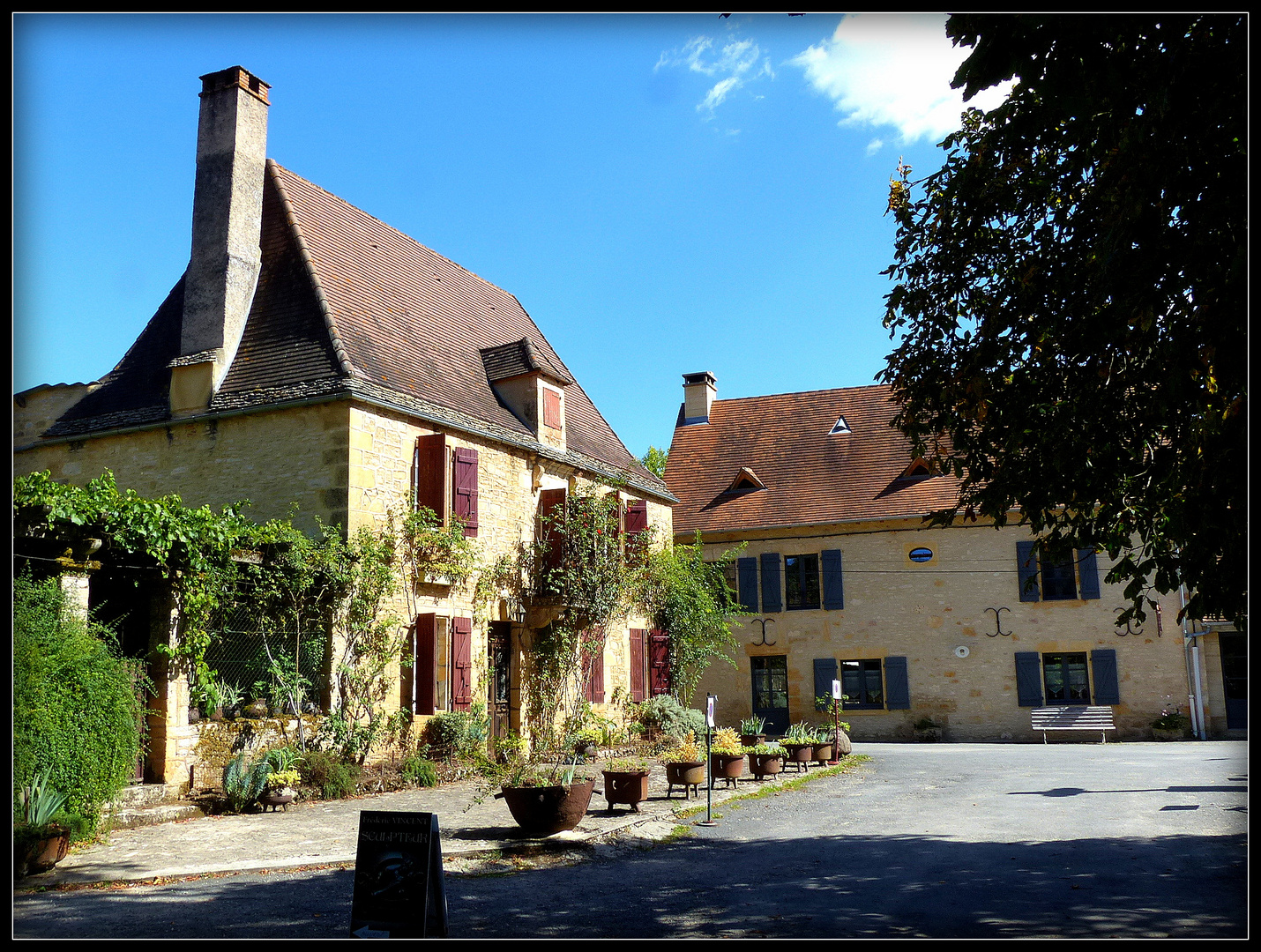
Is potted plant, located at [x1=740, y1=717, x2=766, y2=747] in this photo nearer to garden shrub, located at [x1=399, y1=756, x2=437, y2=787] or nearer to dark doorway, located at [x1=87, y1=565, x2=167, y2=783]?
garden shrub, located at [x1=399, y1=756, x2=437, y2=787]

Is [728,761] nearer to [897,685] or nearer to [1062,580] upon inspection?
[897,685]

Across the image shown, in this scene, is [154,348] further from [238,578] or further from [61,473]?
[238,578]

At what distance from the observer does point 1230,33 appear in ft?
15.3

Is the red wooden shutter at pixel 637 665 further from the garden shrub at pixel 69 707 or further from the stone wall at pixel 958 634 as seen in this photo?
the garden shrub at pixel 69 707

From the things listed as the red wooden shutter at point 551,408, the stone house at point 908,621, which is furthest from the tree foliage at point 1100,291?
the stone house at point 908,621

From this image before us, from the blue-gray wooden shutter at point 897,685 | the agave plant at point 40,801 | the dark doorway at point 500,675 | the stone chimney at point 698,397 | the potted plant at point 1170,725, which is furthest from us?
the stone chimney at point 698,397

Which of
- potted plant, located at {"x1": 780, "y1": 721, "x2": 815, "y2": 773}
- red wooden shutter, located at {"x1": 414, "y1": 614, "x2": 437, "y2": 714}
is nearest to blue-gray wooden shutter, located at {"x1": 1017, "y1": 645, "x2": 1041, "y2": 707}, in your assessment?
potted plant, located at {"x1": 780, "y1": 721, "x2": 815, "y2": 773}

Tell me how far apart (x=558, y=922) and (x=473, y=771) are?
829 cm

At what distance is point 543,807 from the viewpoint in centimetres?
898

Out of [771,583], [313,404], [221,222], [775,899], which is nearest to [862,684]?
[771,583]

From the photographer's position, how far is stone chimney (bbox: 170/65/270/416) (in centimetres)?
1496

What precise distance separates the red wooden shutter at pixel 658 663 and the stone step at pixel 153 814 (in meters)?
10.6

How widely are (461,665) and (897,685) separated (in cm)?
1200

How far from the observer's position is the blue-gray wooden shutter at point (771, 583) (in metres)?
24.4
